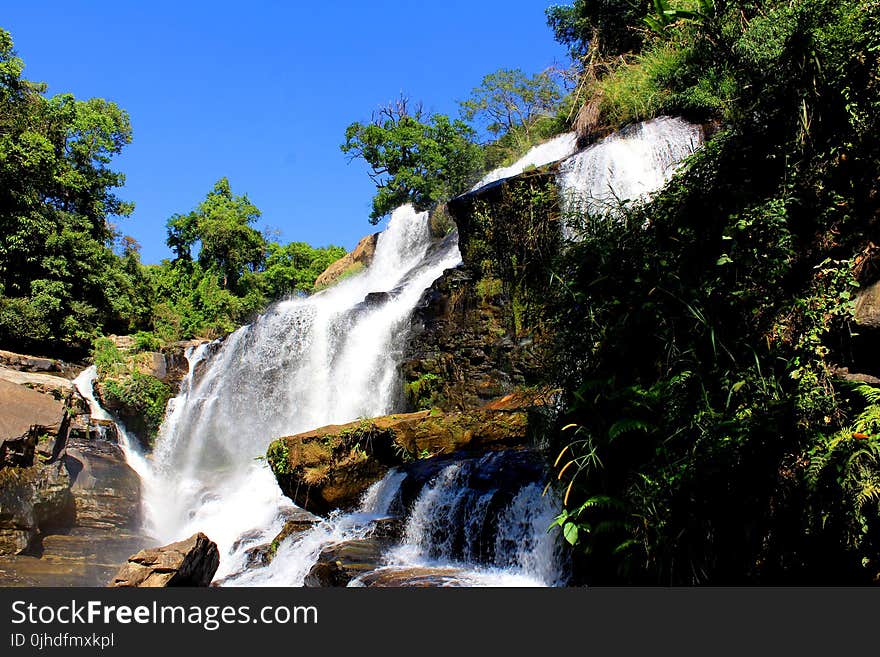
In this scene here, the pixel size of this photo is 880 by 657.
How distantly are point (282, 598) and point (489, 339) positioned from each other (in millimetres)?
9329

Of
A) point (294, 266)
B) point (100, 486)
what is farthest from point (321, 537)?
point (294, 266)

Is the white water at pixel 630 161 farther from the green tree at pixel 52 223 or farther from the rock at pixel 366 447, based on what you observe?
the green tree at pixel 52 223

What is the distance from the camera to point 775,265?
161 inches

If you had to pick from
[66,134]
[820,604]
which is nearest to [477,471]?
[820,604]

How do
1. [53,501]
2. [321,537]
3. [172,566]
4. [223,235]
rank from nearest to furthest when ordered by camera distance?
[172,566]
[321,537]
[53,501]
[223,235]

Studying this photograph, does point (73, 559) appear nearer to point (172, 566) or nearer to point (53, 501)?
point (53, 501)

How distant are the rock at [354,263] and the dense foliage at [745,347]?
2170cm

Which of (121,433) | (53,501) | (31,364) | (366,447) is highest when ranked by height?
(31,364)

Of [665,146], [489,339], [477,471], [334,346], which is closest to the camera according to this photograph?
[477,471]

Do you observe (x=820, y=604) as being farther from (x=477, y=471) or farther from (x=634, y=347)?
(x=477, y=471)

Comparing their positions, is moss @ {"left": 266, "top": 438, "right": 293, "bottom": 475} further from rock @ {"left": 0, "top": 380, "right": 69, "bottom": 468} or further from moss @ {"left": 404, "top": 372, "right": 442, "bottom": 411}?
rock @ {"left": 0, "top": 380, "right": 69, "bottom": 468}

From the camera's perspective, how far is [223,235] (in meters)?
33.6

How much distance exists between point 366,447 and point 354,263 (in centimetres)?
1808

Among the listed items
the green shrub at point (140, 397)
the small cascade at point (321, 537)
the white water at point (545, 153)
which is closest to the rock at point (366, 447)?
the small cascade at point (321, 537)
